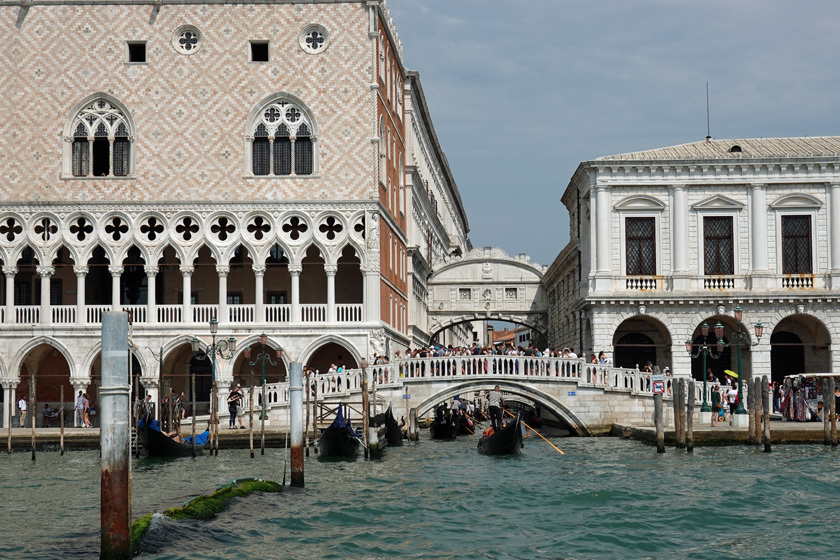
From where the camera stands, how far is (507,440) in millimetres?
22891

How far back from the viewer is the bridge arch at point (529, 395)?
85.6ft

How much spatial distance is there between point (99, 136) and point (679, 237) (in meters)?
15.6

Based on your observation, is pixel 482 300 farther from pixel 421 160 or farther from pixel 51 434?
pixel 51 434

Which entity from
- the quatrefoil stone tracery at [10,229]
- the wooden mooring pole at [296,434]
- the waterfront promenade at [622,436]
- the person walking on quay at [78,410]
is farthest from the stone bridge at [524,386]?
the wooden mooring pole at [296,434]

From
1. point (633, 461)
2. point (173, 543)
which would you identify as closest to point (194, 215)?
point (633, 461)

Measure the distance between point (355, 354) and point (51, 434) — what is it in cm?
763

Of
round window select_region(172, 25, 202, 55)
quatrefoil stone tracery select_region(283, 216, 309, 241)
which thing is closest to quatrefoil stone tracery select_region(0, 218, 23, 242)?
round window select_region(172, 25, 202, 55)

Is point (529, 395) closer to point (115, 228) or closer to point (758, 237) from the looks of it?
point (758, 237)

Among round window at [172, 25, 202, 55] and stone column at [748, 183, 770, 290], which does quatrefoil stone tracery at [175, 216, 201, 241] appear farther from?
stone column at [748, 183, 770, 290]

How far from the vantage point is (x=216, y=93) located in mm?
28750

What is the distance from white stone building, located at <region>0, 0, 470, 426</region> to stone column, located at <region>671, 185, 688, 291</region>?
26.1 feet

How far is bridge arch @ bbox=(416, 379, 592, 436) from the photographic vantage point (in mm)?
26094

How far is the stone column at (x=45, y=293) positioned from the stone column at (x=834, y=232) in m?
20.6

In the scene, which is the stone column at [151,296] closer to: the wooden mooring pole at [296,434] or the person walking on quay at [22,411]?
the person walking on quay at [22,411]
